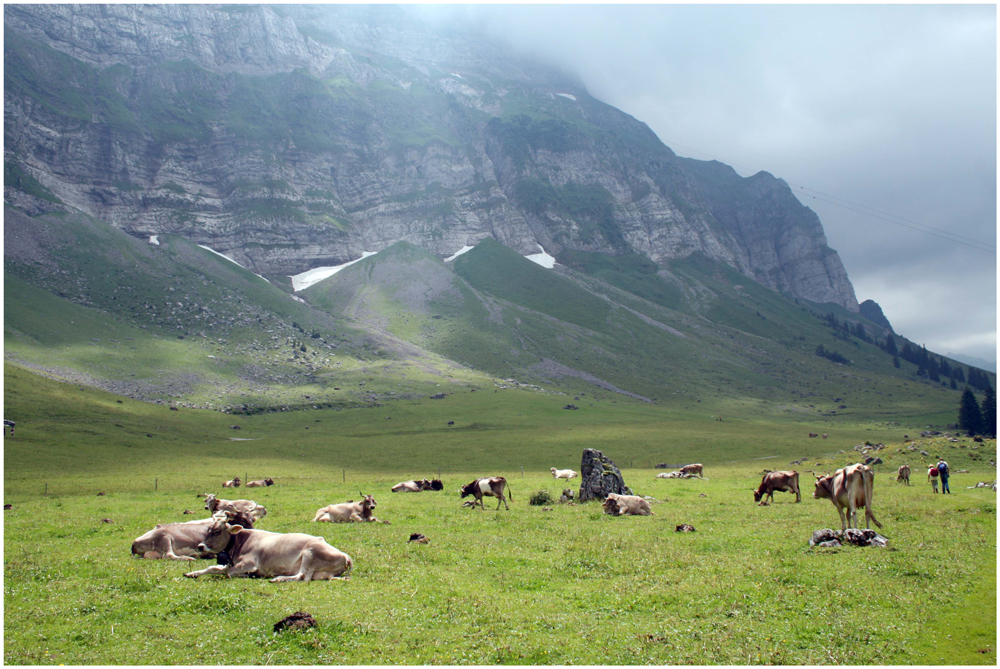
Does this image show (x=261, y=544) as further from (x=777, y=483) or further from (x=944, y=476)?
(x=944, y=476)

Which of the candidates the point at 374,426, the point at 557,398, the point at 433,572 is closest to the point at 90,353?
the point at 374,426

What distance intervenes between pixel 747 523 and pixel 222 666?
19.1 m

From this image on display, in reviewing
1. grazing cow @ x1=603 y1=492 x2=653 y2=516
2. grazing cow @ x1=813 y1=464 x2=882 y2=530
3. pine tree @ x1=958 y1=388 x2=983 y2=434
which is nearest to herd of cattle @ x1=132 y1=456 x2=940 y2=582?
grazing cow @ x1=813 y1=464 x2=882 y2=530

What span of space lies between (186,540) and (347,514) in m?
7.10

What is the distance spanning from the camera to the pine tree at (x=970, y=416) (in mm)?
106500

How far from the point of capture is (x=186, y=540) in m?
17.0

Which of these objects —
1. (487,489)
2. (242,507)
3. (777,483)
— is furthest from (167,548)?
(777,483)

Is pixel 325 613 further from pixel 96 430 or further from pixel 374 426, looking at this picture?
pixel 374 426

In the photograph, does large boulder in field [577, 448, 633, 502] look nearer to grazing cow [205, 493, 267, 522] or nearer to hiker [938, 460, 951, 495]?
grazing cow [205, 493, 267, 522]

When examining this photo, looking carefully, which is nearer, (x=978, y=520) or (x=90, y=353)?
(x=978, y=520)

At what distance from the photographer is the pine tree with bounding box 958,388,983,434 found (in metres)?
106

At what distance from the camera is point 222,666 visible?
930 centimetres

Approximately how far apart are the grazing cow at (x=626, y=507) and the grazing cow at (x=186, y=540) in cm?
1533

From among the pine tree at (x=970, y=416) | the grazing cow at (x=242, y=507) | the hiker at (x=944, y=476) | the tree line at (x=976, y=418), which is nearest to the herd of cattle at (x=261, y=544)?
the grazing cow at (x=242, y=507)
